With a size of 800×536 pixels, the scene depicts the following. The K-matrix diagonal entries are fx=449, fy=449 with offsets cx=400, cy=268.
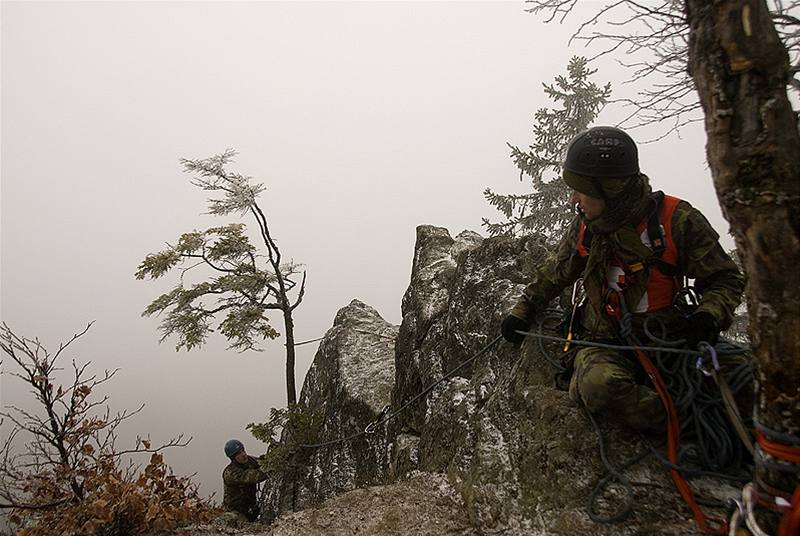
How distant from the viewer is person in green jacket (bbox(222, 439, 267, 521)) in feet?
32.9

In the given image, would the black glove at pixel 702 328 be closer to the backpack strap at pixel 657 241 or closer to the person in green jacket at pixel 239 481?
the backpack strap at pixel 657 241

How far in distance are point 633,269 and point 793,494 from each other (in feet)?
6.40

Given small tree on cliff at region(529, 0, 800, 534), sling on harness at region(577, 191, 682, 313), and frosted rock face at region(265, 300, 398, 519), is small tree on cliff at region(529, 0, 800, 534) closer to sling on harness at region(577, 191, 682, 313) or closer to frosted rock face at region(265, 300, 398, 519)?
sling on harness at region(577, 191, 682, 313)

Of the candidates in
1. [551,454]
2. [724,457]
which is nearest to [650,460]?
[724,457]

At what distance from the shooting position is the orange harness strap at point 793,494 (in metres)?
2.16

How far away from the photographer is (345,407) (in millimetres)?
11266

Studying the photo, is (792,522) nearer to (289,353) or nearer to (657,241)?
(657,241)

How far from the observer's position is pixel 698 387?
345cm

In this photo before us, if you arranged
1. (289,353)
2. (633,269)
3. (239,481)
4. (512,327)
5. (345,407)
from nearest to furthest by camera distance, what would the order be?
(633,269) < (512,327) < (239,481) < (345,407) < (289,353)

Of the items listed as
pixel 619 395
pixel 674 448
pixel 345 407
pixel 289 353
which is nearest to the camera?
pixel 674 448

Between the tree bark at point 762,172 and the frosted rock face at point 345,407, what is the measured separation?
6.89 metres

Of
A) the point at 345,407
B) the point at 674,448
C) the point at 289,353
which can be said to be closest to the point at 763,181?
the point at 674,448

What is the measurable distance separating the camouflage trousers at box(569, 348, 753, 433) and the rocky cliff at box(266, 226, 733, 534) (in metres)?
0.27

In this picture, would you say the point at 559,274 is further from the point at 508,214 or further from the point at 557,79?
the point at 557,79
